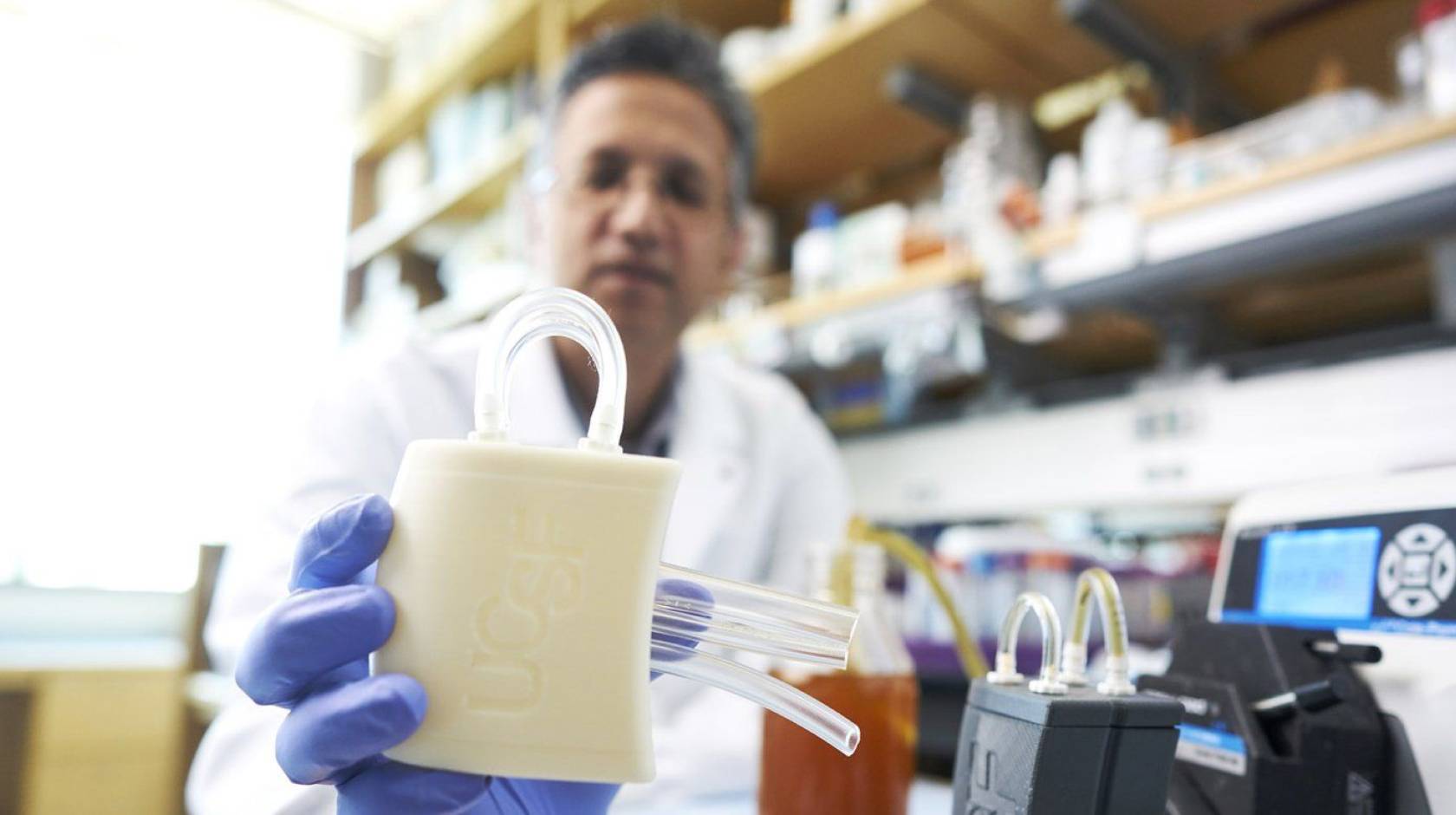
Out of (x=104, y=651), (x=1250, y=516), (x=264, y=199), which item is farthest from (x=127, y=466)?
(x=1250, y=516)

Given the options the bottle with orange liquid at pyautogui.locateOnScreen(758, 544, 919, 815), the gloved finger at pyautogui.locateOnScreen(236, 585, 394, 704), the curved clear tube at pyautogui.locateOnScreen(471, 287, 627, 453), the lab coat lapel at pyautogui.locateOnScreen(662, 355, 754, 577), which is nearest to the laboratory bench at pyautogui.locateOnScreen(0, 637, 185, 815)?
the lab coat lapel at pyautogui.locateOnScreen(662, 355, 754, 577)

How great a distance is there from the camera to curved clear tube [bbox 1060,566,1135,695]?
0.38 meters

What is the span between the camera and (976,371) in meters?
1.51

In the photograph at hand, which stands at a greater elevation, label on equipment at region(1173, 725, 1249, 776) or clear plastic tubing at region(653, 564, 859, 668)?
clear plastic tubing at region(653, 564, 859, 668)

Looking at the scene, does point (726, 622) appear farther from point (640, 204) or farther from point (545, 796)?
point (640, 204)

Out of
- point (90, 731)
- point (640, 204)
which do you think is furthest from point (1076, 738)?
point (90, 731)

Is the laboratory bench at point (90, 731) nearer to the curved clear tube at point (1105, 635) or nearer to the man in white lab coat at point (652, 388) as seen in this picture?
the man in white lab coat at point (652, 388)

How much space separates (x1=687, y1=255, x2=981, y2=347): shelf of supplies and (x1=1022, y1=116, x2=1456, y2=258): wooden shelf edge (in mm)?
122

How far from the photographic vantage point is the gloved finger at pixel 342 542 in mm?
345

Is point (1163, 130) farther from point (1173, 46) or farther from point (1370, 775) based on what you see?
point (1370, 775)

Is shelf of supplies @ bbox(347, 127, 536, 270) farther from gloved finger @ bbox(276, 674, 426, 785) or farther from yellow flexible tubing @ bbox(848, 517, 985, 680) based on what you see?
gloved finger @ bbox(276, 674, 426, 785)

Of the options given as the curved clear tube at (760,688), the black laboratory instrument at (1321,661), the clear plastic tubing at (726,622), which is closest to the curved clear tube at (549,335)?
the clear plastic tubing at (726,622)

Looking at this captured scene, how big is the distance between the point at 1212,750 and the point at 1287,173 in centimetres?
79

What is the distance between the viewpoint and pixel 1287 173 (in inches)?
39.0
